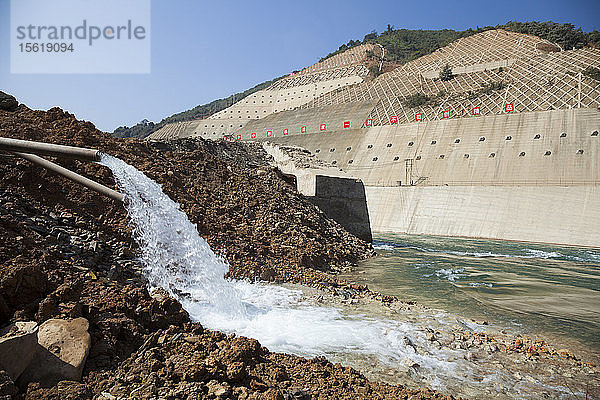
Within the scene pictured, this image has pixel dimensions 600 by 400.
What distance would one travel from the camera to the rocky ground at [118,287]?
280cm

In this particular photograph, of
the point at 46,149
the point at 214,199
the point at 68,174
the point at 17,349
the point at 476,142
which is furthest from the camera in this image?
the point at 476,142

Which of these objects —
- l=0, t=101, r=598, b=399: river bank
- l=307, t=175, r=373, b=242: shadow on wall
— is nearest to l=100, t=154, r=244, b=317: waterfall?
l=0, t=101, r=598, b=399: river bank

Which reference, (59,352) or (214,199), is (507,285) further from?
(59,352)

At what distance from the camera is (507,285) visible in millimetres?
8492

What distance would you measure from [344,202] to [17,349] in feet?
39.4

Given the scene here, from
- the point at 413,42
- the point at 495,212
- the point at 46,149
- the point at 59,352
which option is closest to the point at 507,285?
the point at 59,352

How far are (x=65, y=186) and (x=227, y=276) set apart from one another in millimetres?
3116

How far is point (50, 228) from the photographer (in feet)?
15.7

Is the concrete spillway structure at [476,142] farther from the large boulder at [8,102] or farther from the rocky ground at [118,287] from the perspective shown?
the large boulder at [8,102]

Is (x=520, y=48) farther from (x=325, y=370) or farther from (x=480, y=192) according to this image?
(x=325, y=370)

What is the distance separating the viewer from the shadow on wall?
1338 centimetres

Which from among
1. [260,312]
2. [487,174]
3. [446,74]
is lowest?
[260,312]

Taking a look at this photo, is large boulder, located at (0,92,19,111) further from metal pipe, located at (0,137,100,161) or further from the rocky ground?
metal pipe, located at (0,137,100,161)

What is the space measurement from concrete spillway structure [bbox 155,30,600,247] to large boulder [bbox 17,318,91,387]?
19.6 metres
